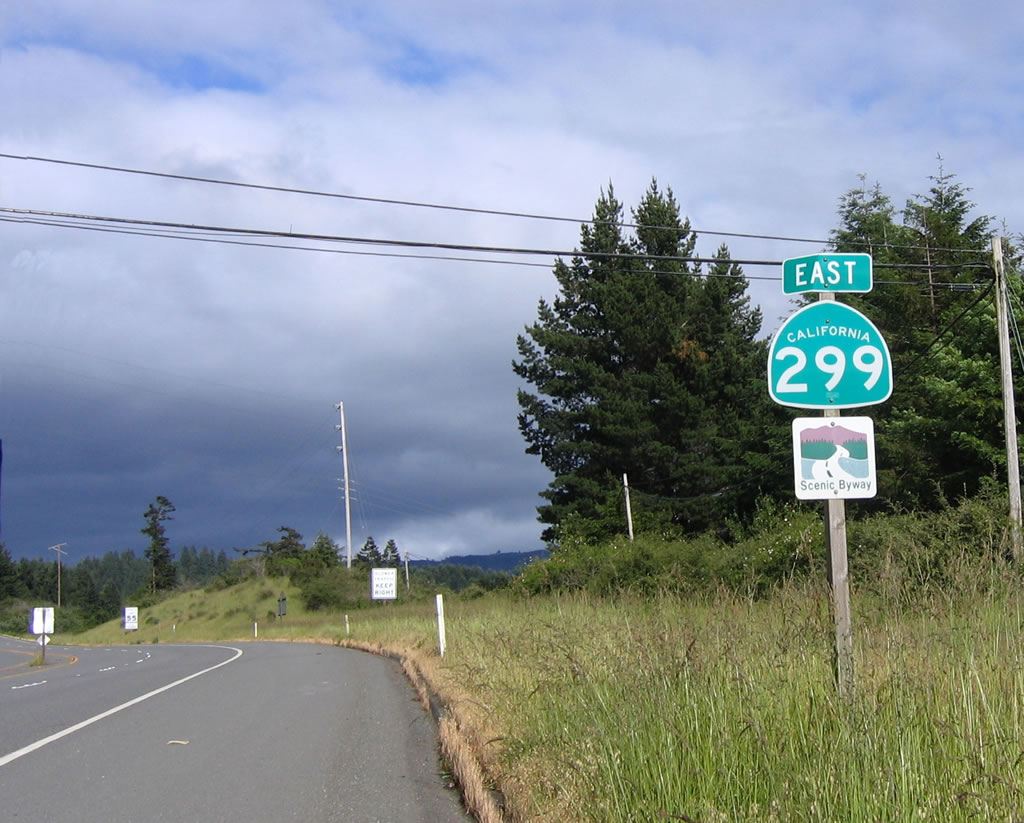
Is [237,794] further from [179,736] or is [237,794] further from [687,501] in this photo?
[687,501]

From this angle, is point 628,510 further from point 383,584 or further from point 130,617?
point 130,617

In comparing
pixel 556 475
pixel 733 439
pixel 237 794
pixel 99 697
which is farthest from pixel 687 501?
pixel 237 794

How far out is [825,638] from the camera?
554cm

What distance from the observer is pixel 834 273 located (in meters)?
6.37

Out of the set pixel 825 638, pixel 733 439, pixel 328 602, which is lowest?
pixel 328 602

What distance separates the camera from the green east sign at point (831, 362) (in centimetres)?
591

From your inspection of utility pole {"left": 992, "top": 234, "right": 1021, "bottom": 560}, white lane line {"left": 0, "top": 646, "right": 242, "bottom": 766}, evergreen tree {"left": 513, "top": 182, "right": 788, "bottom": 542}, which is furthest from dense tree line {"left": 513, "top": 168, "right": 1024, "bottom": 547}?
white lane line {"left": 0, "top": 646, "right": 242, "bottom": 766}

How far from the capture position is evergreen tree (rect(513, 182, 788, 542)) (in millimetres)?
47375

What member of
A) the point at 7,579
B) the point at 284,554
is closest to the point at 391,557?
the point at 284,554

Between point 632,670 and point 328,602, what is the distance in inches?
2918

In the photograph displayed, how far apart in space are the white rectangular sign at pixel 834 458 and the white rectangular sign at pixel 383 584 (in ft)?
140

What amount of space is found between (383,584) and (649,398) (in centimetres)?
1539

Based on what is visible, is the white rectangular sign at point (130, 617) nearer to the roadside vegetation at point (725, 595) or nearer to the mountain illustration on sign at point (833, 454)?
the roadside vegetation at point (725, 595)

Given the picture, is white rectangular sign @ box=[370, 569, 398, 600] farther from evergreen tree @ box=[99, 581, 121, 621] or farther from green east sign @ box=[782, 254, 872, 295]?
evergreen tree @ box=[99, 581, 121, 621]
